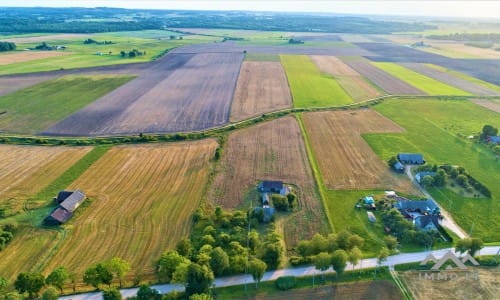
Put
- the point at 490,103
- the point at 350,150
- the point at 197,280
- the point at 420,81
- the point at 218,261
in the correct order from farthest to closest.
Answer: the point at 420,81 → the point at 490,103 → the point at 350,150 → the point at 218,261 → the point at 197,280

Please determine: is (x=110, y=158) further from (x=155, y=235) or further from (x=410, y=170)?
(x=410, y=170)

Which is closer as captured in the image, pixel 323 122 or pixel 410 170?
pixel 410 170

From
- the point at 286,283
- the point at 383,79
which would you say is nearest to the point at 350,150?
the point at 286,283

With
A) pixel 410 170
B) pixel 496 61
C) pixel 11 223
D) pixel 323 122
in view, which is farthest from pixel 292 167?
pixel 496 61

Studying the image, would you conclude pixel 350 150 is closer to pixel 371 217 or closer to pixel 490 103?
pixel 371 217

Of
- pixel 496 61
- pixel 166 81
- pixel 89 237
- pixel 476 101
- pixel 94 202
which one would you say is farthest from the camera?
pixel 496 61

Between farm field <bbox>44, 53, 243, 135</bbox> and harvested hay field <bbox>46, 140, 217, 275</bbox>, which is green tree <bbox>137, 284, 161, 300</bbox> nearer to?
harvested hay field <bbox>46, 140, 217, 275</bbox>
